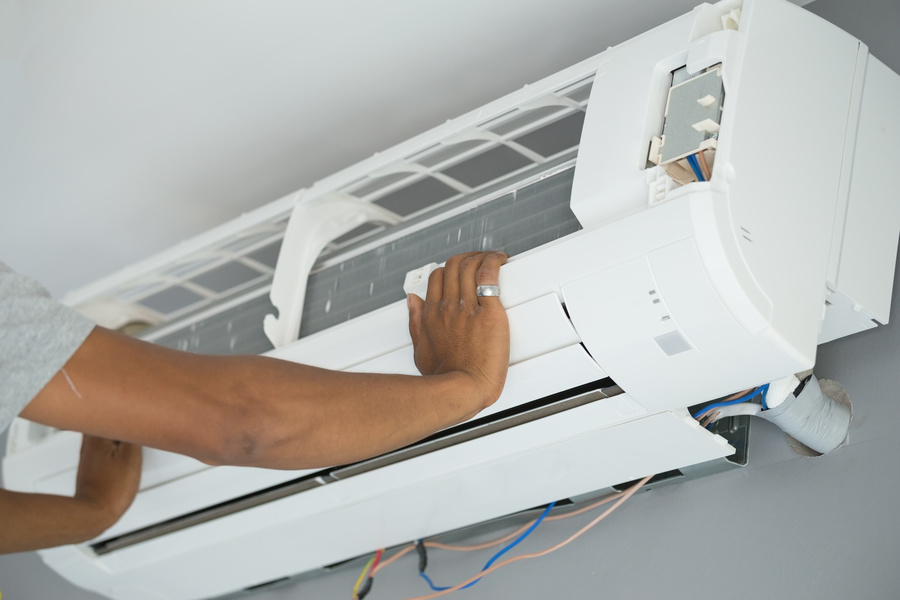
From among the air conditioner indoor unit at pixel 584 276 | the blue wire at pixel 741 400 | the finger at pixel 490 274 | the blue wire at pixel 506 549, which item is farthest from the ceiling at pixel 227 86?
the blue wire at pixel 506 549

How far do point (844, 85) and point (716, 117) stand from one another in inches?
10.4

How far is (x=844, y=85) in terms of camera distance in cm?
113

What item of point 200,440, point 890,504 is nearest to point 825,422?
point 890,504

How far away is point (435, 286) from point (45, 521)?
2.50ft

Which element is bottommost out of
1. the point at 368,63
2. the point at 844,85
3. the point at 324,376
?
the point at 324,376

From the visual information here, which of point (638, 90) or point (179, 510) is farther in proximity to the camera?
point (179, 510)

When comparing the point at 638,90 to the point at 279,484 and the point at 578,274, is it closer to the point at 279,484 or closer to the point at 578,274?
the point at 578,274

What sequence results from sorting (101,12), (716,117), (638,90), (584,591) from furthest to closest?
1. (101,12)
2. (584,591)
3. (638,90)
4. (716,117)

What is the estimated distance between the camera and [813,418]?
3.77ft

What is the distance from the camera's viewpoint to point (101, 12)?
1.49 meters

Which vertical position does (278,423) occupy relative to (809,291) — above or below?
below

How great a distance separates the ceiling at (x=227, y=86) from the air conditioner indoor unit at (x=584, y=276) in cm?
16

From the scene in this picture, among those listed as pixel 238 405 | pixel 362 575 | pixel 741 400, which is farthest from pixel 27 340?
pixel 362 575

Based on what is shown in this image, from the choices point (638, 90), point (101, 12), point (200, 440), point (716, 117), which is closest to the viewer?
point (200, 440)
